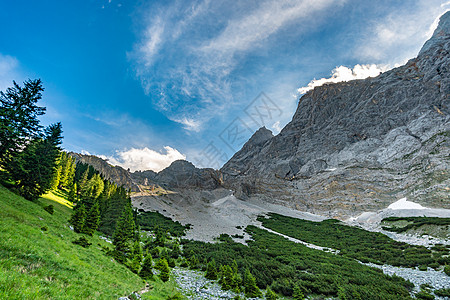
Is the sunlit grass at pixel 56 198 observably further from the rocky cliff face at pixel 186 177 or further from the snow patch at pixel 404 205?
the rocky cliff face at pixel 186 177

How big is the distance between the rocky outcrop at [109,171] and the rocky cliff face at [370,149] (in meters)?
65.4

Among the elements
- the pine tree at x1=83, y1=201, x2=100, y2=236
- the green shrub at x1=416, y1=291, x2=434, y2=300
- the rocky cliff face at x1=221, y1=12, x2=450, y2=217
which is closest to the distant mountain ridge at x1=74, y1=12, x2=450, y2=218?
the rocky cliff face at x1=221, y1=12, x2=450, y2=217

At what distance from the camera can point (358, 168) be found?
109 m

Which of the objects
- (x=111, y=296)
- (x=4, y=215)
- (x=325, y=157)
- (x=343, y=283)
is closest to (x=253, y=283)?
(x=343, y=283)

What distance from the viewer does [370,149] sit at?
404 ft

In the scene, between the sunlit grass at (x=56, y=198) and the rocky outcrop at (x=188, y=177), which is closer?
the sunlit grass at (x=56, y=198)

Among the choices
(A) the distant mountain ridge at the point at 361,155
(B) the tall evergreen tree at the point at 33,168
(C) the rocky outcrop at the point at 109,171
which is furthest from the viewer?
(C) the rocky outcrop at the point at 109,171

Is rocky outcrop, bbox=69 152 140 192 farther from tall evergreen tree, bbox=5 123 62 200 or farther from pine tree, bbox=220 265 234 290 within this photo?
pine tree, bbox=220 265 234 290

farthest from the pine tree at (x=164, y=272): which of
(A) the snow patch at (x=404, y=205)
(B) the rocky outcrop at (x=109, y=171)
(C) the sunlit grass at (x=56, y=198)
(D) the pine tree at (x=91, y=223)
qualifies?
(B) the rocky outcrop at (x=109, y=171)

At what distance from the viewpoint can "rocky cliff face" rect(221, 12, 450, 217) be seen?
284 ft

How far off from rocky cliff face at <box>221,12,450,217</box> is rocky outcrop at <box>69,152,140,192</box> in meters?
65.4

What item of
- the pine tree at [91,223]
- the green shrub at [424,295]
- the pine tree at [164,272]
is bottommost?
the pine tree at [164,272]

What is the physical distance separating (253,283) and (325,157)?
5781 inches

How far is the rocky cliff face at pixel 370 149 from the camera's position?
3410 inches
